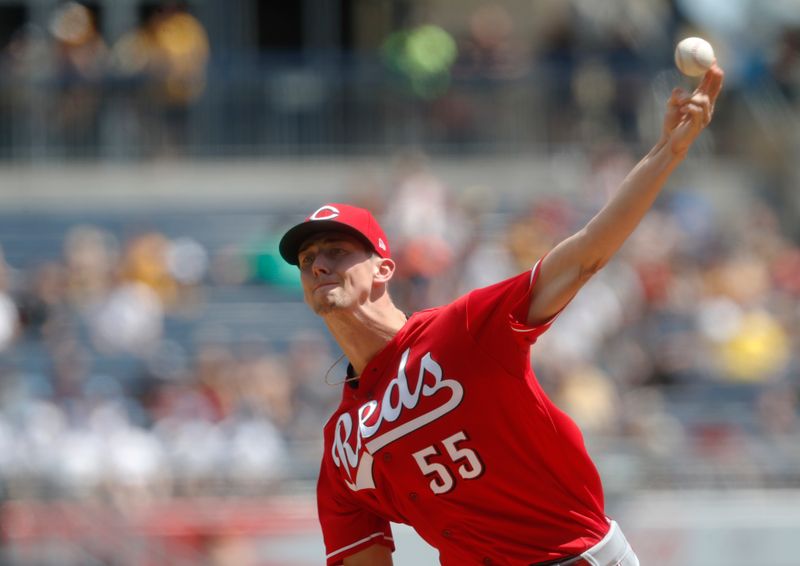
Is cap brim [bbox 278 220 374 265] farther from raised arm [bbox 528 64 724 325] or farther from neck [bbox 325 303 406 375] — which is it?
raised arm [bbox 528 64 724 325]

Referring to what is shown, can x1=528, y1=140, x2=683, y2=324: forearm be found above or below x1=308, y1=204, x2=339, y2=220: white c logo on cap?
below

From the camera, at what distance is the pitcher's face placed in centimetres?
456

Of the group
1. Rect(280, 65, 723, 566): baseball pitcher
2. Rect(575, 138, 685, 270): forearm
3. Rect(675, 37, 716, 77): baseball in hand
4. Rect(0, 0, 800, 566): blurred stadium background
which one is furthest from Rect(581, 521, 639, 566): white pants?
Rect(0, 0, 800, 566): blurred stadium background

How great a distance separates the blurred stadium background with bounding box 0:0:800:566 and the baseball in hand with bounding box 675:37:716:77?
757 centimetres

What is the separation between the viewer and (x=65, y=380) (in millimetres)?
12570

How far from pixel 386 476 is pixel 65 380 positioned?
8452mm

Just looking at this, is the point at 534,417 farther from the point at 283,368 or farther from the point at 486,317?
the point at 283,368

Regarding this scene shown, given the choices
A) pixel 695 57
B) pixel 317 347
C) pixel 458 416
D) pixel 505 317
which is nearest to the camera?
pixel 695 57

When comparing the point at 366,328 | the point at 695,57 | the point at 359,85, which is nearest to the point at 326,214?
the point at 366,328

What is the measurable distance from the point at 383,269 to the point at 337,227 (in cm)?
22

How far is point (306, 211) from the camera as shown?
1606cm

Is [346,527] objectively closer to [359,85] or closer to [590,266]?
[590,266]

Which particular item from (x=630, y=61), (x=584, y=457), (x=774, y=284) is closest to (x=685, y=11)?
(x=630, y=61)

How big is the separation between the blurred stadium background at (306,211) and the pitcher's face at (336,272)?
6.62m
